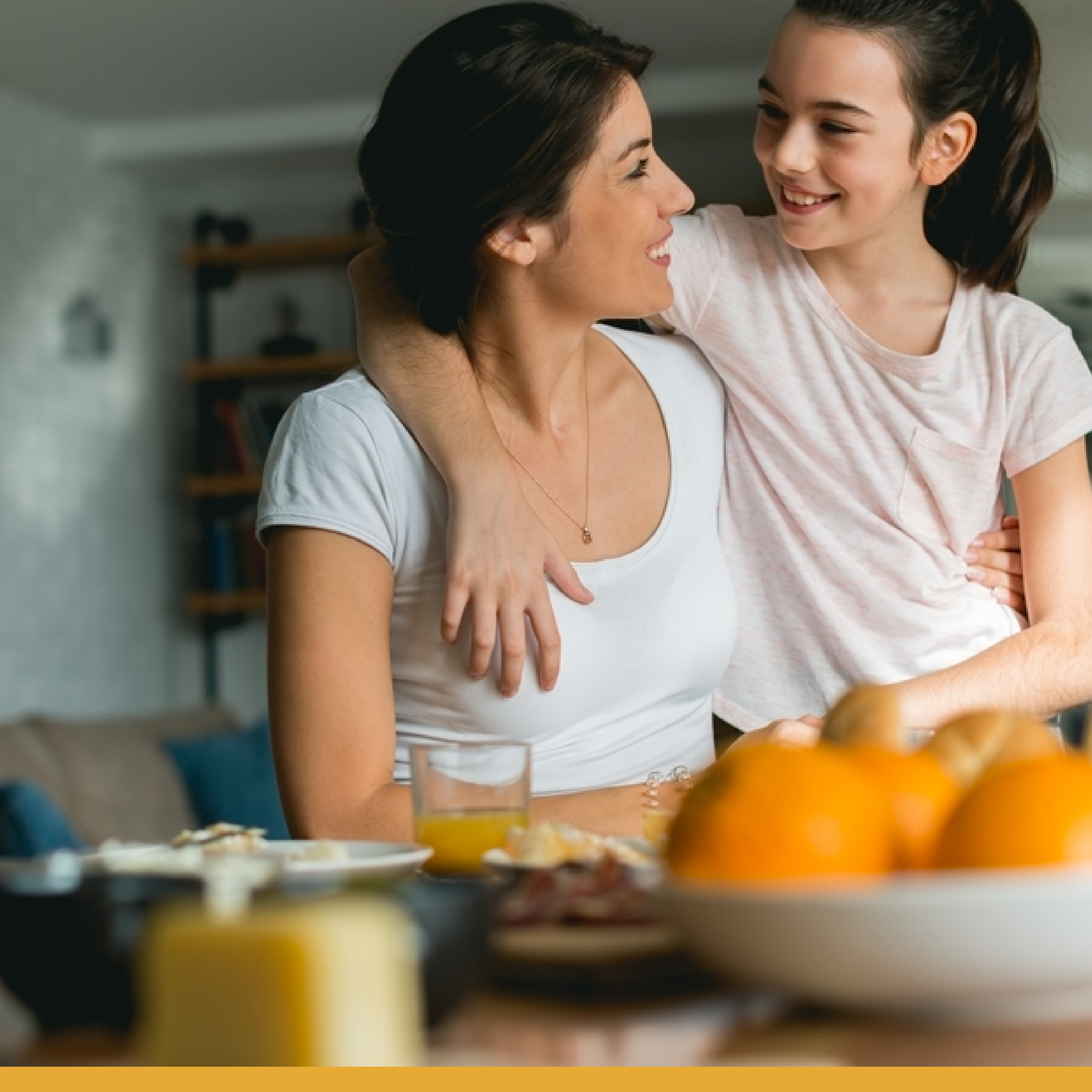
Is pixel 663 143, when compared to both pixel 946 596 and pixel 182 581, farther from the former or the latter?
pixel 946 596

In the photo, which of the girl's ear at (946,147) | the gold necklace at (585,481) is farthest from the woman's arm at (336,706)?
the girl's ear at (946,147)

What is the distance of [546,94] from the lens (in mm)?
1671

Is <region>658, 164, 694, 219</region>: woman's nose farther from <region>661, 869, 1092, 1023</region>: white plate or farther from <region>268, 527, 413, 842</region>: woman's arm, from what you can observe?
<region>661, 869, 1092, 1023</region>: white plate

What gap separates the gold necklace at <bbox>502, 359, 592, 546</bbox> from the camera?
1.79 meters

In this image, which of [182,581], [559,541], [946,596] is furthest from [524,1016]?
[182,581]

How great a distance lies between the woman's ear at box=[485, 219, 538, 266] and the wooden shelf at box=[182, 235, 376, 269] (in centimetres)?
450

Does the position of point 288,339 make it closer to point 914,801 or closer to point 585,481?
point 585,481

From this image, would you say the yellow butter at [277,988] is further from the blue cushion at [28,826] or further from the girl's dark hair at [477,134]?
the blue cushion at [28,826]

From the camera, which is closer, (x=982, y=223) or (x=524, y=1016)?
(x=524, y=1016)

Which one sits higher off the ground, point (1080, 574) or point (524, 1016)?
point (1080, 574)

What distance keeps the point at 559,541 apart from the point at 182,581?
511cm

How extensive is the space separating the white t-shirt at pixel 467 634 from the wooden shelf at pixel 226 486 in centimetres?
469

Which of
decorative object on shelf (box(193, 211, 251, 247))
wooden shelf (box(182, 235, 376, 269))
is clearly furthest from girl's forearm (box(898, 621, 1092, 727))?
decorative object on shelf (box(193, 211, 251, 247))

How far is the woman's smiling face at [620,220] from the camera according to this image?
1769 mm
